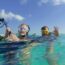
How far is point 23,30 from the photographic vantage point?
5.21 meters

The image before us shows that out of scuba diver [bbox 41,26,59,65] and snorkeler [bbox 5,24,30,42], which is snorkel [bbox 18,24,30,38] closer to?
snorkeler [bbox 5,24,30,42]

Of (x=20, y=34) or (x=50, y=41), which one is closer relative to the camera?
(x=20, y=34)

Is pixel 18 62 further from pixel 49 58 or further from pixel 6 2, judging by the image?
pixel 6 2

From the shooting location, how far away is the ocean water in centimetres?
532

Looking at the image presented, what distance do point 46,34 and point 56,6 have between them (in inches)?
24.8

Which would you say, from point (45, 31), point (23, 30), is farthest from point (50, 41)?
point (23, 30)

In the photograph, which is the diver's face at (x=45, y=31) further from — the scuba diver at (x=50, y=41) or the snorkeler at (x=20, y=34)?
the snorkeler at (x=20, y=34)

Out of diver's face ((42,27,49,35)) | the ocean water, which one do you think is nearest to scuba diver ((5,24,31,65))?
the ocean water

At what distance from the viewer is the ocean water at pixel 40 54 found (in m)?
5.32

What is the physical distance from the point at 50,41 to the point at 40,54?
361 mm

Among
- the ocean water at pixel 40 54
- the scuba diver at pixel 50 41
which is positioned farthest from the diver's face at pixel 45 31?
the ocean water at pixel 40 54

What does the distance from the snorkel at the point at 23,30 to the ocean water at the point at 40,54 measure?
27cm

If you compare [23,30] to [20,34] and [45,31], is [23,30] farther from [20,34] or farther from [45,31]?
[45,31]

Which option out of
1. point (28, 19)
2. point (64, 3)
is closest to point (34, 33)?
point (28, 19)
